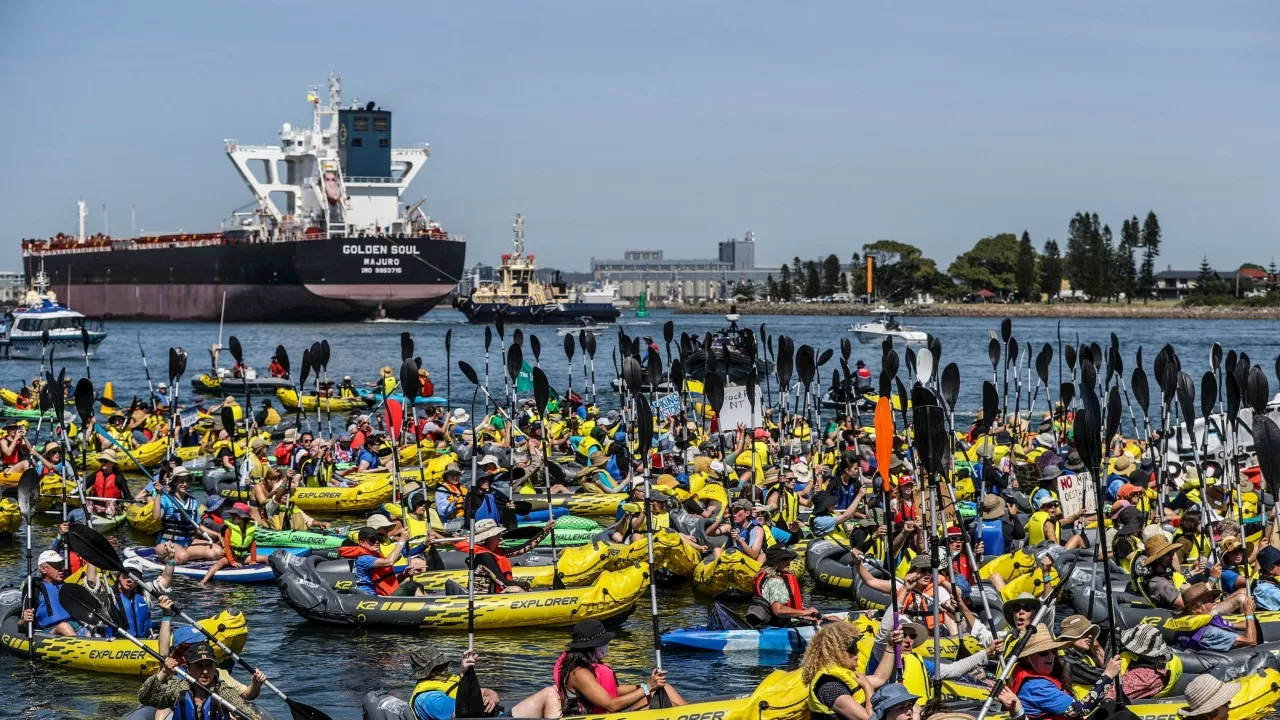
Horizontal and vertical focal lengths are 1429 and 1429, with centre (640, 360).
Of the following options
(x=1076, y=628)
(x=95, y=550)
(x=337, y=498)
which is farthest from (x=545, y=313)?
(x=1076, y=628)

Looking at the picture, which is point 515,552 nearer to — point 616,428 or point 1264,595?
point 1264,595

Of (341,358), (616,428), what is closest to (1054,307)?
(341,358)

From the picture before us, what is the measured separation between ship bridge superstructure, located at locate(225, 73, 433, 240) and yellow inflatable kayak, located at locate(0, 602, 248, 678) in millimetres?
84892

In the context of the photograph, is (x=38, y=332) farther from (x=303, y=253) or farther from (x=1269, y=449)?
(x=1269, y=449)

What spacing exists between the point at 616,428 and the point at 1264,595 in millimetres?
17566

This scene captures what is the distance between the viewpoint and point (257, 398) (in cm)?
4697

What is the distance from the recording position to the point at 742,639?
14.4 meters

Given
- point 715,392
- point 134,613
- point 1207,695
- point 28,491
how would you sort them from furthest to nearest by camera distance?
1. point 715,392
2. point 28,491
3. point 134,613
4. point 1207,695

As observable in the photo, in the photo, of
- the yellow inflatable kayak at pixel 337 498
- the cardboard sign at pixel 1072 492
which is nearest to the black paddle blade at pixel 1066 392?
the cardboard sign at pixel 1072 492

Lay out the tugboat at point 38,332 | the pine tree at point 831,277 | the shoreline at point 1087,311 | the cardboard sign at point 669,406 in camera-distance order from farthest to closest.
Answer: the pine tree at point 831,277 → the shoreline at point 1087,311 → the tugboat at point 38,332 → the cardboard sign at point 669,406

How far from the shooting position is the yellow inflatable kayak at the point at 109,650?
43.6 feet

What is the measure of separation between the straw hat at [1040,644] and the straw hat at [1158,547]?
4930mm

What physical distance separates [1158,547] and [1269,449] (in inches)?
55.0

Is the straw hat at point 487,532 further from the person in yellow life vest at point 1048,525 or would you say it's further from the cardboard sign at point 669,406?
the cardboard sign at point 669,406
